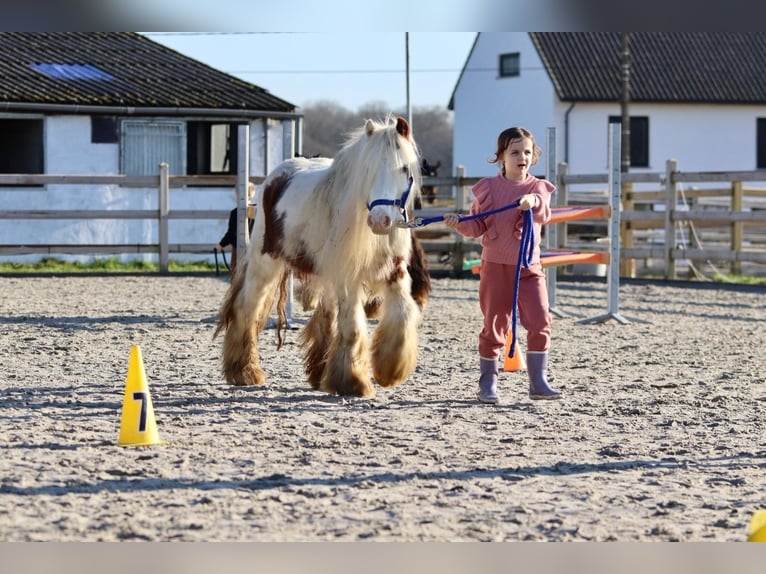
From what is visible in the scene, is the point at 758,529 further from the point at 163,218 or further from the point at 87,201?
the point at 87,201

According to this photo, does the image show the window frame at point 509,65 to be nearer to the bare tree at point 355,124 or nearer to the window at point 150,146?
the window at point 150,146

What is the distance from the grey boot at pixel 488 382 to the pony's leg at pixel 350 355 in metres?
0.67

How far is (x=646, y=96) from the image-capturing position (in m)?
38.9

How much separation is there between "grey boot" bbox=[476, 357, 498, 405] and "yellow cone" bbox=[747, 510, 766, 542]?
3.14 m

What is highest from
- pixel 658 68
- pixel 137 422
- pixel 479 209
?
pixel 658 68

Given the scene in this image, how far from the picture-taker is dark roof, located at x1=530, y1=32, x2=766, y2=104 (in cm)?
3838

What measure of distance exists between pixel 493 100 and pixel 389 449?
36733mm

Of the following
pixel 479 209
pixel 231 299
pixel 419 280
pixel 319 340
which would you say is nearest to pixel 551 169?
pixel 419 280

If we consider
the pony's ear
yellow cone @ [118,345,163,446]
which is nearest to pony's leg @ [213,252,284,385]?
the pony's ear

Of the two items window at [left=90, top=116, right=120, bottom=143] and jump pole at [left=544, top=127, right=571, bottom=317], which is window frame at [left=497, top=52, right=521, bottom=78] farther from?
jump pole at [left=544, top=127, right=571, bottom=317]

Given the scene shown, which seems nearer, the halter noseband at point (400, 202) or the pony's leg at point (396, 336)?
the halter noseband at point (400, 202)

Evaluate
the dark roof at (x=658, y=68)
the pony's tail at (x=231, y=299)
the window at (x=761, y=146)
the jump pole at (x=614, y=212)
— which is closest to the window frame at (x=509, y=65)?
the dark roof at (x=658, y=68)

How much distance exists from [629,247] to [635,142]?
66.0 ft

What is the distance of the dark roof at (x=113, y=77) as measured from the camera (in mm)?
22953
